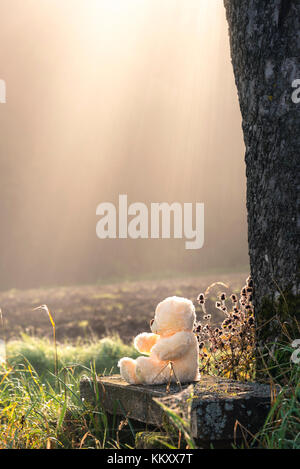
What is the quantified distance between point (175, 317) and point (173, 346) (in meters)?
0.16

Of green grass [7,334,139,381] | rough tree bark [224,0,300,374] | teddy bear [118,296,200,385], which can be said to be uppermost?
rough tree bark [224,0,300,374]

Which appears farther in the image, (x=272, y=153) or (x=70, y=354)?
(x=70, y=354)

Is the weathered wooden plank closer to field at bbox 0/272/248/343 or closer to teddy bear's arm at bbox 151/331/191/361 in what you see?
teddy bear's arm at bbox 151/331/191/361

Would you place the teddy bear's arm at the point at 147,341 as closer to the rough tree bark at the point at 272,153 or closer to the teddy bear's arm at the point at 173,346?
the teddy bear's arm at the point at 173,346

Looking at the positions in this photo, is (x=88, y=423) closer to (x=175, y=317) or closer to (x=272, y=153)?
(x=175, y=317)

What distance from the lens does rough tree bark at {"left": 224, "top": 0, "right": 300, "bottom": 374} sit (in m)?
3.31

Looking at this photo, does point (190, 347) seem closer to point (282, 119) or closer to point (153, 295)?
point (282, 119)

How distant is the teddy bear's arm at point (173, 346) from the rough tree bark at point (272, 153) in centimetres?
62

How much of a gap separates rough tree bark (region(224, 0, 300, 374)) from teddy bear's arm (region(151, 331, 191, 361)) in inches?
24.6

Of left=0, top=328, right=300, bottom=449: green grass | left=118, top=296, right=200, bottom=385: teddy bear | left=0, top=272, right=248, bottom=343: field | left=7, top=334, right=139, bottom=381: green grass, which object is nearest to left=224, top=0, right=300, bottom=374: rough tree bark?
left=0, top=328, right=300, bottom=449: green grass

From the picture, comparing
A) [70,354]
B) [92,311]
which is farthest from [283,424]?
[92,311]

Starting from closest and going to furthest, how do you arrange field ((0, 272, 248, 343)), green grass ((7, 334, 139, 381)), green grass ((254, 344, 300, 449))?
green grass ((254, 344, 300, 449)), green grass ((7, 334, 139, 381)), field ((0, 272, 248, 343))

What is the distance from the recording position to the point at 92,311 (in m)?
11.1

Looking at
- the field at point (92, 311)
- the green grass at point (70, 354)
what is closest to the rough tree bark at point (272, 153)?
the green grass at point (70, 354)
